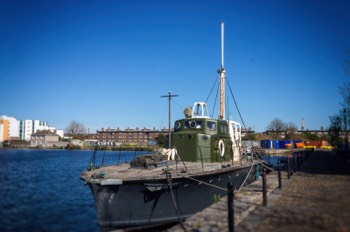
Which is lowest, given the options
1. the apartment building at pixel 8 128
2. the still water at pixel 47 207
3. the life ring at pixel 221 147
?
the still water at pixel 47 207

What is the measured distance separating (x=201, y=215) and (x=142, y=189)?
2628 mm

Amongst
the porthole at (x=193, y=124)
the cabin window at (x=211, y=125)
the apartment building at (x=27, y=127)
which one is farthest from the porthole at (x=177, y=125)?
the apartment building at (x=27, y=127)

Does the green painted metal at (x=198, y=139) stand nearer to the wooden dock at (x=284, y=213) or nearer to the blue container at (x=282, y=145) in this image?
the wooden dock at (x=284, y=213)

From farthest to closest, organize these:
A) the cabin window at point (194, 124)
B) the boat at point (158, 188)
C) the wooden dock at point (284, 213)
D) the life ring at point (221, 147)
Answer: the life ring at point (221, 147), the cabin window at point (194, 124), the boat at point (158, 188), the wooden dock at point (284, 213)

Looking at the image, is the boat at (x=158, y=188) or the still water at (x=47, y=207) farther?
the still water at (x=47, y=207)

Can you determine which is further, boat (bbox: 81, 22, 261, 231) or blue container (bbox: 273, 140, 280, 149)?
blue container (bbox: 273, 140, 280, 149)

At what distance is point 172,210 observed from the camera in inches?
436

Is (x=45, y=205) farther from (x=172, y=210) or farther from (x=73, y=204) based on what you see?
(x=172, y=210)

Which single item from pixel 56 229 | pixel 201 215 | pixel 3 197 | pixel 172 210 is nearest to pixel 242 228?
pixel 201 215

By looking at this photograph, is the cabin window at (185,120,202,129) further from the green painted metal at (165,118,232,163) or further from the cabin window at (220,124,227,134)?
the cabin window at (220,124,227,134)

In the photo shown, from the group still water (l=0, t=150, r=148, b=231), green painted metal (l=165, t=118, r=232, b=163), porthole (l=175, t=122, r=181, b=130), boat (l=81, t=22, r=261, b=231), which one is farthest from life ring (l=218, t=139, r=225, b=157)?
still water (l=0, t=150, r=148, b=231)

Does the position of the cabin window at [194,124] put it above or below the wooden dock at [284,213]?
above

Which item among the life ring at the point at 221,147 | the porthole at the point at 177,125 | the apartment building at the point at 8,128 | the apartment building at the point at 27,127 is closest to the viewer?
the life ring at the point at 221,147

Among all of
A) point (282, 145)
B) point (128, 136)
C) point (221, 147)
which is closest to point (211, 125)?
point (221, 147)
